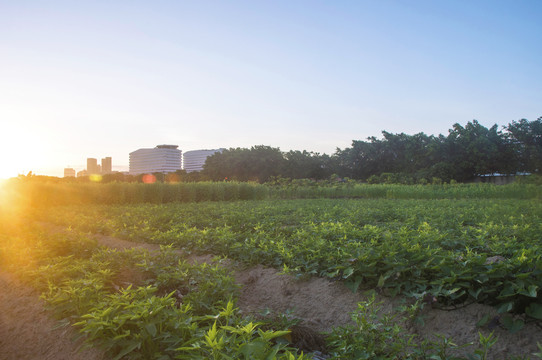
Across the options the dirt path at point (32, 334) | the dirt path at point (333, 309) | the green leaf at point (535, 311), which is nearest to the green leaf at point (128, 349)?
the dirt path at point (32, 334)

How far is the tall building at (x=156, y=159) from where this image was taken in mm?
88125

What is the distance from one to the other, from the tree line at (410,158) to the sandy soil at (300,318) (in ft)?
76.6

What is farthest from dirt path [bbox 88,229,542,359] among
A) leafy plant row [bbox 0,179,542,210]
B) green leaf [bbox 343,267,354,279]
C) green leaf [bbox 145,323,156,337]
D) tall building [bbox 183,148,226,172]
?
tall building [bbox 183,148,226,172]

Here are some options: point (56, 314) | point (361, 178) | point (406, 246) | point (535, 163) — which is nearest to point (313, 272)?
point (406, 246)

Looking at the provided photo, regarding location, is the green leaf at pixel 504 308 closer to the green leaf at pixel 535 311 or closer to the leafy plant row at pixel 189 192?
the green leaf at pixel 535 311

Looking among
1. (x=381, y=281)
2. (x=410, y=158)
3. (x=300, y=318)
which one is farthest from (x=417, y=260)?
(x=410, y=158)

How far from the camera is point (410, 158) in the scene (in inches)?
1626

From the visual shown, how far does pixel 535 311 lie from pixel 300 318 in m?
1.74

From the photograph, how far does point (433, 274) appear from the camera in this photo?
132 inches

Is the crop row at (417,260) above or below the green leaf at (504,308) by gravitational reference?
above

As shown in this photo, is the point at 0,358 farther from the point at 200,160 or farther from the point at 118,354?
the point at 200,160

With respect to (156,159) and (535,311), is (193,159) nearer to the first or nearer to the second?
(156,159)

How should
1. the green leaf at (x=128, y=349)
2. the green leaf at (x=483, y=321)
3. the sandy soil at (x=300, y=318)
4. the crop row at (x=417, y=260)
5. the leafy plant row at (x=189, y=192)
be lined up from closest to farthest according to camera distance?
1. the green leaf at (x=128, y=349)
2. the sandy soil at (x=300, y=318)
3. the green leaf at (x=483, y=321)
4. the crop row at (x=417, y=260)
5. the leafy plant row at (x=189, y=192)

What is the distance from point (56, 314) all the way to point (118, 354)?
93cm
